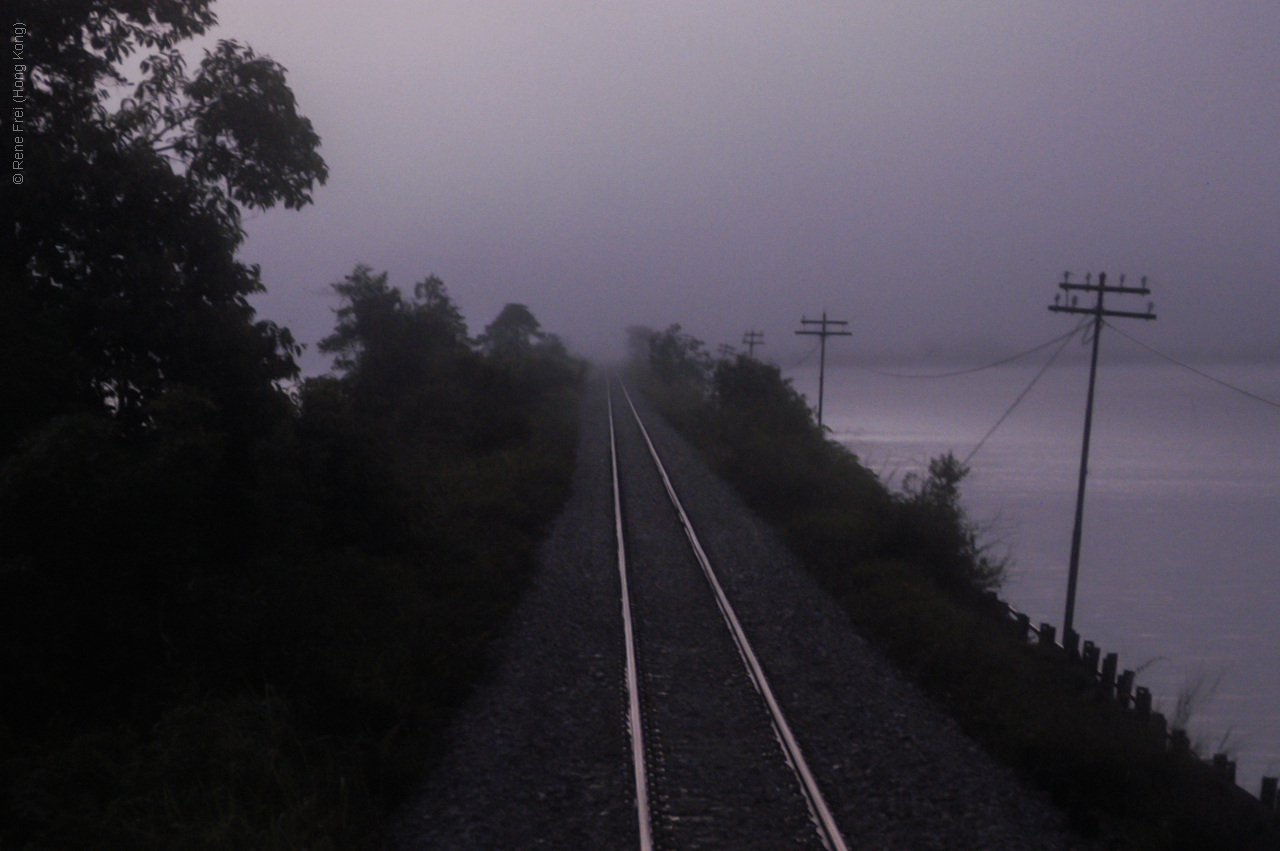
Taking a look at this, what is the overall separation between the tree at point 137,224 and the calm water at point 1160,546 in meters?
10.3

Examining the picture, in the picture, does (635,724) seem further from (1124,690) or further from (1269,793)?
(1124,690)

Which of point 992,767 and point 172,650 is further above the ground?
point 172,650

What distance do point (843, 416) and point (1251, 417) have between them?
6079 cm

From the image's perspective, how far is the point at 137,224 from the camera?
802 centimetres

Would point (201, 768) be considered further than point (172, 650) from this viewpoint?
No

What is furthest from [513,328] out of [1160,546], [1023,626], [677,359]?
[1023,626]

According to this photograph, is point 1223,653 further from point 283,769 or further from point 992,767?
point 283,769

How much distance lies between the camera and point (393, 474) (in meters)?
10.5

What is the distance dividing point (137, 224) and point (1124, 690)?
1103 centimetres

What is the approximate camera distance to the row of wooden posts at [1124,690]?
7.15 m

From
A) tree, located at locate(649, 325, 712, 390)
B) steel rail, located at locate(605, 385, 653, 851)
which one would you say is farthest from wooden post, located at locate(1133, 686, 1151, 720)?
tree, located at locate(649, 325, 712, 390)

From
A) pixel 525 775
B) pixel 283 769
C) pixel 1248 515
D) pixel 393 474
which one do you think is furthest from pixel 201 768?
pixel 1248 515

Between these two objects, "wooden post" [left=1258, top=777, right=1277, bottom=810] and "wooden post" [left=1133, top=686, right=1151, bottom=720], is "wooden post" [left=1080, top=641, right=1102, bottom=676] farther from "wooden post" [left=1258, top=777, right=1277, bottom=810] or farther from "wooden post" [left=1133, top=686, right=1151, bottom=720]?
"wooden post" [left=1258, top=777, right=1277, bottom=810]

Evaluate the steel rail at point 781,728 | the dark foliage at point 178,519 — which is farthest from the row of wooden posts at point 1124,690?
the dark foliage at point 178,519
